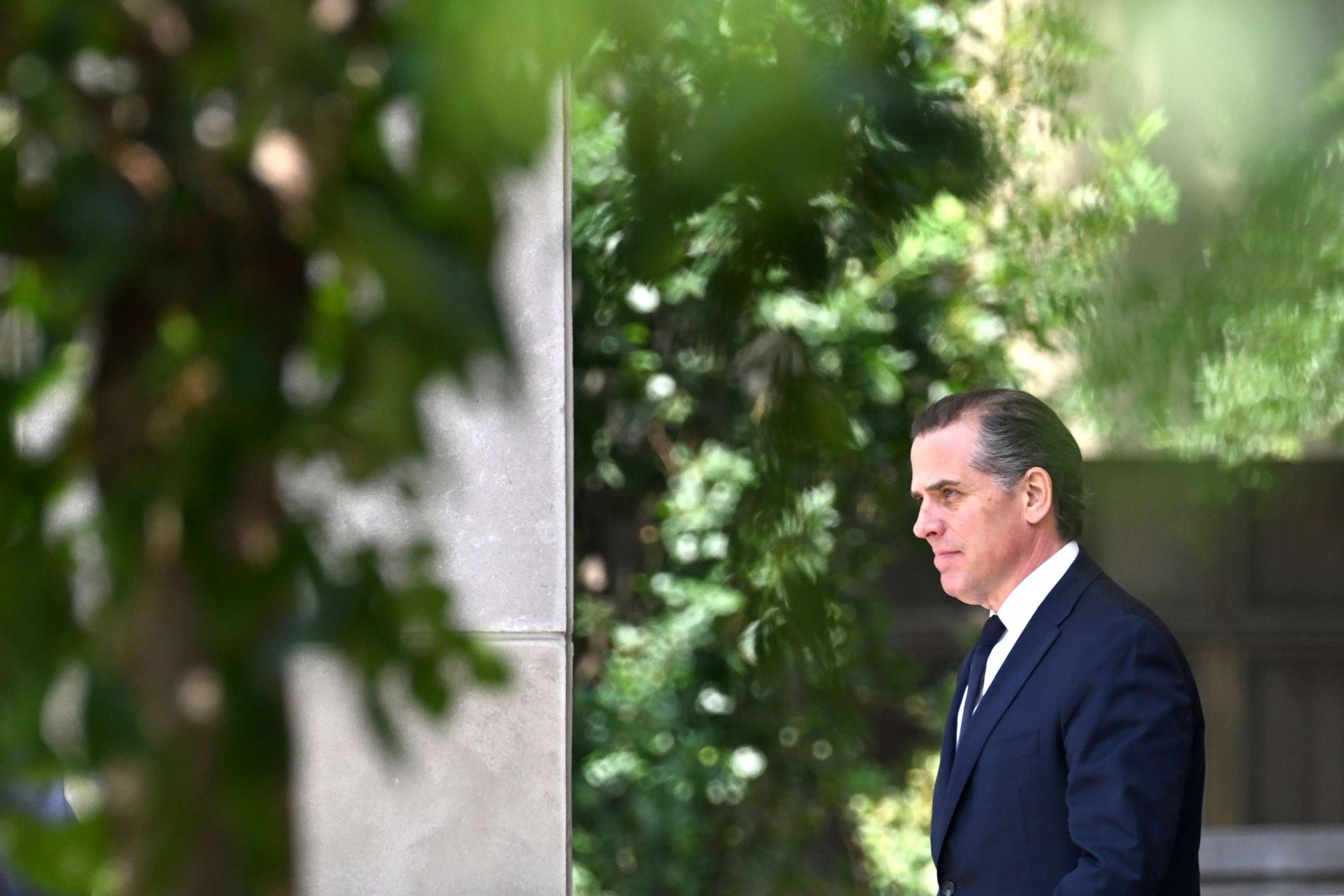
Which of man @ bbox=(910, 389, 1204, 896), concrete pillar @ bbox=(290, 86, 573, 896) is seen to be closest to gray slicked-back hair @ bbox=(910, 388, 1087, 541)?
man @ bbox=(910, 389, 1204, 896)

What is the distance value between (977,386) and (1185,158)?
293cm

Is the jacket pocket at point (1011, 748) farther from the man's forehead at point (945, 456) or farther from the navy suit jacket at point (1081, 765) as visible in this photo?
the man's forehead at point (945, 456)

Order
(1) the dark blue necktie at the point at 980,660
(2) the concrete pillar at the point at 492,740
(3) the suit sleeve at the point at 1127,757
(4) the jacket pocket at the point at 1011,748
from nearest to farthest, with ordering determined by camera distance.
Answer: (3) the suit sleeve at the point at 1127,757
(4) the jacket pocket at the point at 1011,748
(1) the dark blue necktie at the point at 980,660
(2) the concrete pillar at the point at 492,740

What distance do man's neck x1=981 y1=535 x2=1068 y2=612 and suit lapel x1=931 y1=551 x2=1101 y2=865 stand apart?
5 centimetres

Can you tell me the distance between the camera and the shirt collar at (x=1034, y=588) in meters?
2.29

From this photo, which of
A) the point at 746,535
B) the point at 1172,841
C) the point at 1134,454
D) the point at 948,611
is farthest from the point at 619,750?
the point at 1134,454

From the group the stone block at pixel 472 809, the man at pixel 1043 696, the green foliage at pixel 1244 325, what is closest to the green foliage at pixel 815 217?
the green foliage at pixel 1244 325

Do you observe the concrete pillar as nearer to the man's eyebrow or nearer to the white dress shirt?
the man's eyebrow

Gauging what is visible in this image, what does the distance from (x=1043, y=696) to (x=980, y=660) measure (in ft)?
0.87

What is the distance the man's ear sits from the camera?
2.34m

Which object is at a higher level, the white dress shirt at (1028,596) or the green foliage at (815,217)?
the green foliage at (815,217)

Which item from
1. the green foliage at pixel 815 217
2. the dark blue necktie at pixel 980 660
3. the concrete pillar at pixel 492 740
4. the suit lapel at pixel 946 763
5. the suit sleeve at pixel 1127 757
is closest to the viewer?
the green foliage at pixel 815 217

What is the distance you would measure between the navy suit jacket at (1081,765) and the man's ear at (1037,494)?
3.3 inches

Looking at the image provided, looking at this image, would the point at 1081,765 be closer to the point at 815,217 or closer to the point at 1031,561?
the point at 1031,561
